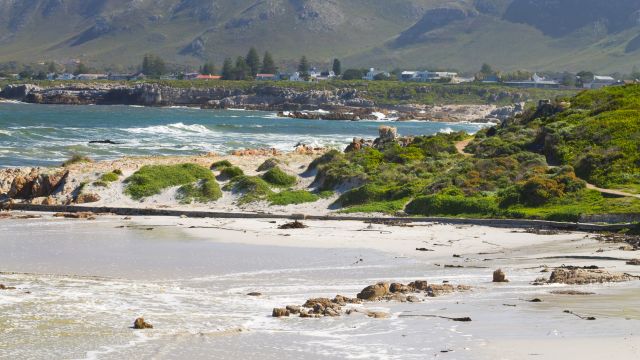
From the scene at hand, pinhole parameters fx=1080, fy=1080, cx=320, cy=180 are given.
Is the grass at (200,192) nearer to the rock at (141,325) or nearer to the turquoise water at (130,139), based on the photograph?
the turquoise water at (130,139)

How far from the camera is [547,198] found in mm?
32531

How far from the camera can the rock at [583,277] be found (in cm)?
2097

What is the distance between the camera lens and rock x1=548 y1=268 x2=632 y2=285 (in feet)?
68.8

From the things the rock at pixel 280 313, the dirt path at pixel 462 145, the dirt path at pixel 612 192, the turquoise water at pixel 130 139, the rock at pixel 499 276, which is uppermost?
the dirt path at pixel 462 145

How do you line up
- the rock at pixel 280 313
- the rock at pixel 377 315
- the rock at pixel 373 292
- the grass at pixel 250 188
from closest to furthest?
the rock at pixel 377 315 < the rock at pixel 280 313 < the rock at pixel 373 292 < the grass at pixel 250 188

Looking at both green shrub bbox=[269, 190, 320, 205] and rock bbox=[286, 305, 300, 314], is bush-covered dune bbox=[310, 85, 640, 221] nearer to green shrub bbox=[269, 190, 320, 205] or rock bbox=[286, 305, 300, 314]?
green shrub bbox=[269, 190, 320, 205]

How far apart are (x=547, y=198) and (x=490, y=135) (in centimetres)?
1675

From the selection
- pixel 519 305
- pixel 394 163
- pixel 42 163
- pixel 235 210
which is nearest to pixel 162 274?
pixel 519 305

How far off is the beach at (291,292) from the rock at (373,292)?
447mm

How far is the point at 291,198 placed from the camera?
37.4 metres

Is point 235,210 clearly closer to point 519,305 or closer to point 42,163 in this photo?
point 519,305

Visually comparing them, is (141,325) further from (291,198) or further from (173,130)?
(173,130)

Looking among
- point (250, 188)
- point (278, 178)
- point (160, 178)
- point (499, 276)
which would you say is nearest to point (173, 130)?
point (278, 178)

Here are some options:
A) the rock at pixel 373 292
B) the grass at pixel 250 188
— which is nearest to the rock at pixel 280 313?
the rock at pixel 373 292
